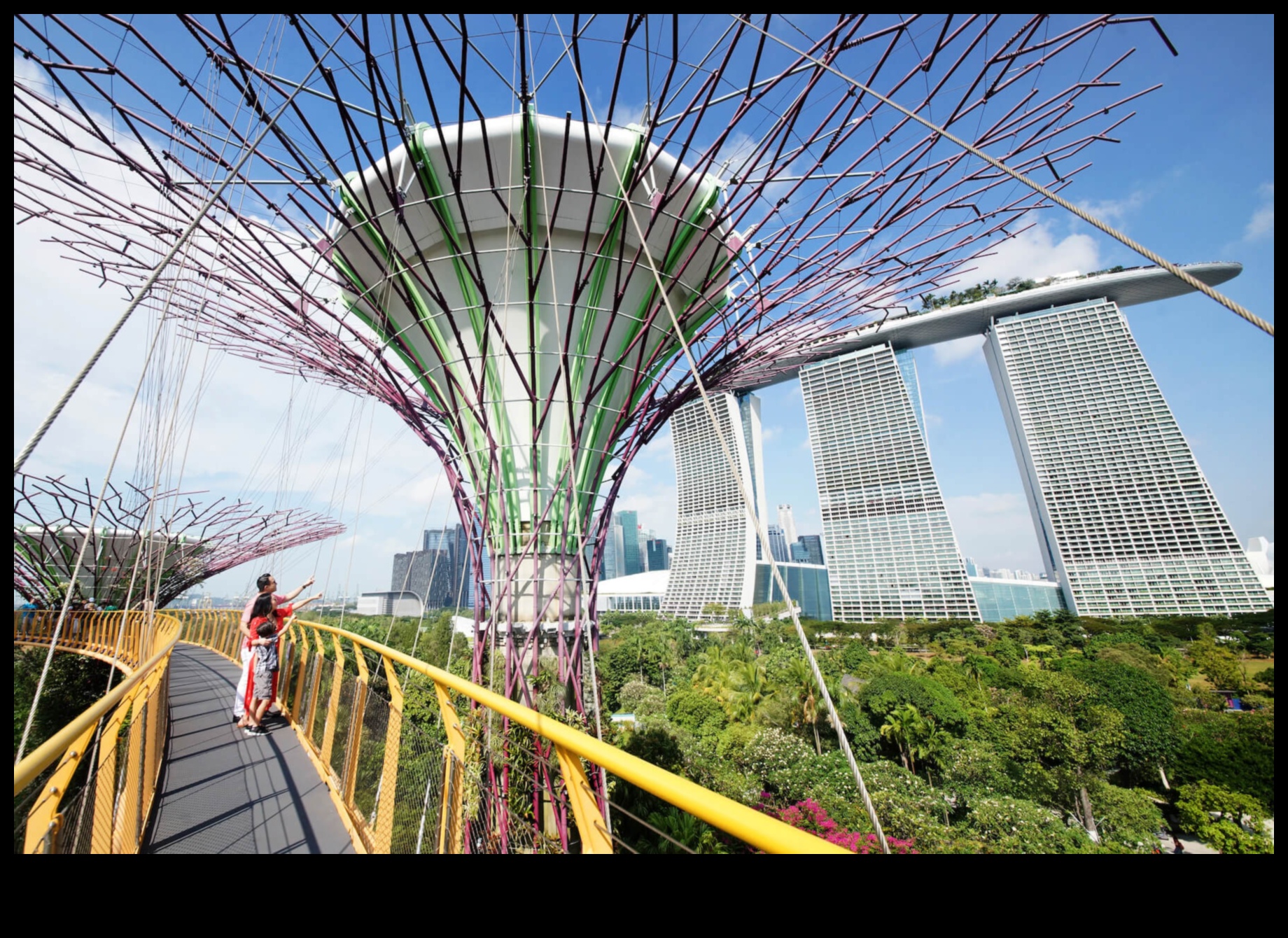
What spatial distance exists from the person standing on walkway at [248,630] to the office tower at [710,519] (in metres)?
59.7

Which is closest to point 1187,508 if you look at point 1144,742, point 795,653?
point 1144,742

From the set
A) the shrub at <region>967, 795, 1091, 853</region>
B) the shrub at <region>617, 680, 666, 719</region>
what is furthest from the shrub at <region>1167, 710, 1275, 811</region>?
the shrub at <region>617, 680, 666, 719</region>

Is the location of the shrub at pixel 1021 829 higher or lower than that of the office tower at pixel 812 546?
lower

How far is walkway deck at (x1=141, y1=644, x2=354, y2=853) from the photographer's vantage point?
9.32 feet

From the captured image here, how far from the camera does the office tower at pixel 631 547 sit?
14512 cm

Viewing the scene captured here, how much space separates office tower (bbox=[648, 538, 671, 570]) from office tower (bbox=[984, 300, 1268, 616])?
9211cm

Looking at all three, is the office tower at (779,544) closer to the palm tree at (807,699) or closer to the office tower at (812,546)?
the office tower at (812,546)

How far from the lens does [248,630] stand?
470 cm

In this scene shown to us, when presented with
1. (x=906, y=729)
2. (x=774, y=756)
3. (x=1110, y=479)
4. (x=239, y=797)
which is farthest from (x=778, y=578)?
(x=1110, y=479)

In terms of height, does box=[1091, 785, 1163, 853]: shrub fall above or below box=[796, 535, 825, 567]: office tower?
below

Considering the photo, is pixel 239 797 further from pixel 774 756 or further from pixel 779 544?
pixel 779 544

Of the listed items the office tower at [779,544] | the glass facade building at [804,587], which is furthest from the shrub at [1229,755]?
the office tower at [779,544]

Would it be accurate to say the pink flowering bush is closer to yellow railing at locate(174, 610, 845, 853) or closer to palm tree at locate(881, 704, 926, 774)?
palm tree at locate(881, 704, 926, 774)

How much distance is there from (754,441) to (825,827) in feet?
191
